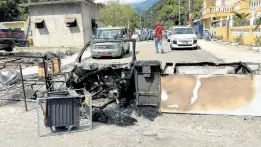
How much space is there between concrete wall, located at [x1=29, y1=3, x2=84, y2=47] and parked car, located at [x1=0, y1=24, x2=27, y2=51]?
9387 millimetres

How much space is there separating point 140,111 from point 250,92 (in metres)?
2.24

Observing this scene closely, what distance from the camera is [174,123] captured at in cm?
564

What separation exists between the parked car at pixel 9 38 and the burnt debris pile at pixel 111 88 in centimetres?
1081

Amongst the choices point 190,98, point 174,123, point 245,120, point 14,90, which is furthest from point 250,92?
point 14,90

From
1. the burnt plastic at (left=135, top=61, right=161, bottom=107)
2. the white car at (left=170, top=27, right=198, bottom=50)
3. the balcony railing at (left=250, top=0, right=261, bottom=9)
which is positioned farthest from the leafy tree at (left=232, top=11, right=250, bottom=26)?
the burnt plastic at (left=135, top=61, right=161, bottom=107)

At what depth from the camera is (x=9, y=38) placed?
16422 millimetres

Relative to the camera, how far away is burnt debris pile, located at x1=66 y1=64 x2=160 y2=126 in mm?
6289

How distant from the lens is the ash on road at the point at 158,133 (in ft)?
15.6

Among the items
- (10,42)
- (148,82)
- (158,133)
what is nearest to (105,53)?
(10,42)

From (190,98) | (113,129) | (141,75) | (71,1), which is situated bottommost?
(113,129)

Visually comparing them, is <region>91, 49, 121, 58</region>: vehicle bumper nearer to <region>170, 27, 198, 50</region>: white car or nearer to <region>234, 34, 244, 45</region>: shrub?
<region>170, 27, 198, 50</region>: white car

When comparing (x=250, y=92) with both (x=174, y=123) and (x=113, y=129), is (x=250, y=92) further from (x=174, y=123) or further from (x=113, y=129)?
(x=113, y=129)

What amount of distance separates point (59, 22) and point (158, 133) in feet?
78.1

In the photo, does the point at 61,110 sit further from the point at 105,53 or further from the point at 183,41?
the point at 183,41
